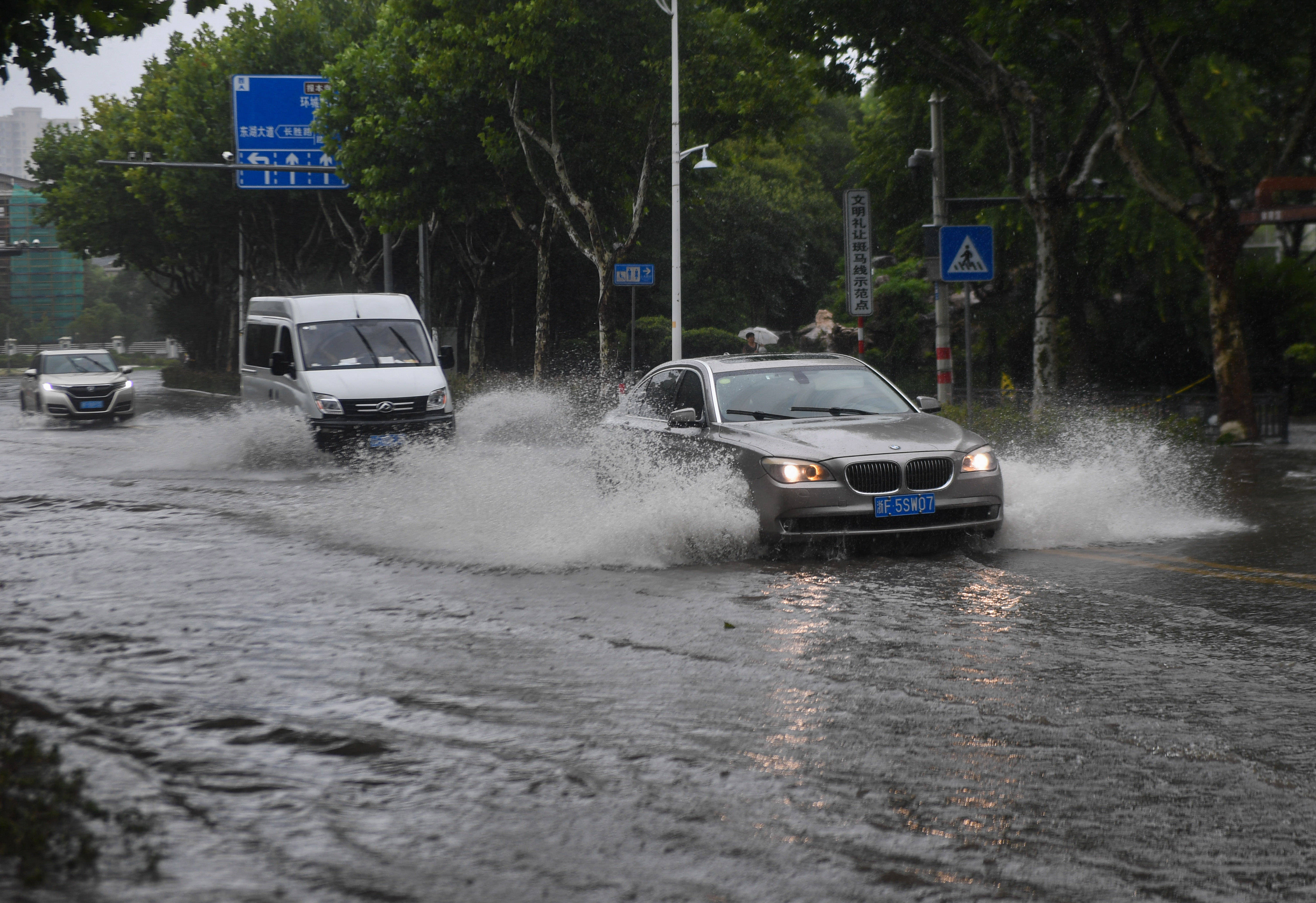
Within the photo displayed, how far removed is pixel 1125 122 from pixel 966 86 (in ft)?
8.70

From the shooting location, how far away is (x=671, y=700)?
5.55 m

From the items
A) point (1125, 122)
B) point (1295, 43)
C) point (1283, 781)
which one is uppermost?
point (1295, 43)

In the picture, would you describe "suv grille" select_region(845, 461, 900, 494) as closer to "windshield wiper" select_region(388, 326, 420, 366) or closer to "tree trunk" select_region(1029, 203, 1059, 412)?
"windshield wiper" select_region(388, 326, 420, 366)

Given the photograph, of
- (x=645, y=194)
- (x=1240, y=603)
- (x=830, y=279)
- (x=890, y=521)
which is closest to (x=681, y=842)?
(x=1240, y=603)

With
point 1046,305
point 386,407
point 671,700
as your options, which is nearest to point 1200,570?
point 671,700

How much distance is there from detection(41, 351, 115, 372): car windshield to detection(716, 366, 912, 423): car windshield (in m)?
22.3

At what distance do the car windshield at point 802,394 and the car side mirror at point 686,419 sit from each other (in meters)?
0.20

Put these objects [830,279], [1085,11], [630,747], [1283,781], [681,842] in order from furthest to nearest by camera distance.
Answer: [830,279] < [1085,11] < [630,747] < [1283,781] < [681,842]

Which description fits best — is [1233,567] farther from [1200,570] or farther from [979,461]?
[979,461]

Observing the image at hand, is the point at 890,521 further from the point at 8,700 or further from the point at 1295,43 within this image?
the point at 1295,43

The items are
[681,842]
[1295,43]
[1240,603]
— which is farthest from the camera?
[1295,43]

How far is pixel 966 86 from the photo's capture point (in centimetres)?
2102

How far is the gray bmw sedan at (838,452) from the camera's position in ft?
30.0

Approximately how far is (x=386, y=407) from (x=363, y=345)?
66.0 inches
